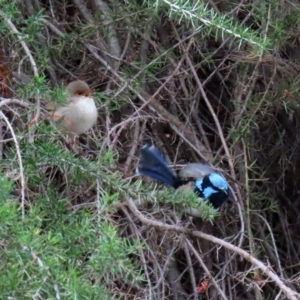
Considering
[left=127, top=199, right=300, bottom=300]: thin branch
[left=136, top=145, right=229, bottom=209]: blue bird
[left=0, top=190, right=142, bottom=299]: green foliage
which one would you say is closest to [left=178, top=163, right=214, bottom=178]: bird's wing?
[left=136, top=145, right=229, bottom=209]: blue bird

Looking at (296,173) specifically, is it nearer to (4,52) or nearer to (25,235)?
(4,52)

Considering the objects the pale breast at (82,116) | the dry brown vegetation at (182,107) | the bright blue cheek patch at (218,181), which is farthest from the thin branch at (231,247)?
the pale breast at (82,116)

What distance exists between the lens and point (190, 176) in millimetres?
2734

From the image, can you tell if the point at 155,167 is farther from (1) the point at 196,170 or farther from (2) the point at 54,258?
(2) the point at 54,258

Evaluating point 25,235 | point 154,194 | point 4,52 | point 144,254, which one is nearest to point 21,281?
point 25,235

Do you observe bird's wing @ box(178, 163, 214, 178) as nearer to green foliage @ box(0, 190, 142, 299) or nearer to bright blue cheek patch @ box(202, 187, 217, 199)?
bright blue cheek patch @ box(202, 187, 217, 199)

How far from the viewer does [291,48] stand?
Result: 9.88 feet

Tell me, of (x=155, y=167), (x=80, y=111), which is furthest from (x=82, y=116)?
(x=155, y=167)

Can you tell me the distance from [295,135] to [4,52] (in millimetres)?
1102

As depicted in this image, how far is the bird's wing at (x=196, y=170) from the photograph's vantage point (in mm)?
2695

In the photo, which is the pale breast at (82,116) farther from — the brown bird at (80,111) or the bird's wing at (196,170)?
the bird's wing at (196,170)

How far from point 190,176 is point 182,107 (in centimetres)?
33

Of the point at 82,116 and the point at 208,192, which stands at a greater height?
the point at 82,116

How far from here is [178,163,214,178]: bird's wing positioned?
2.70 m
